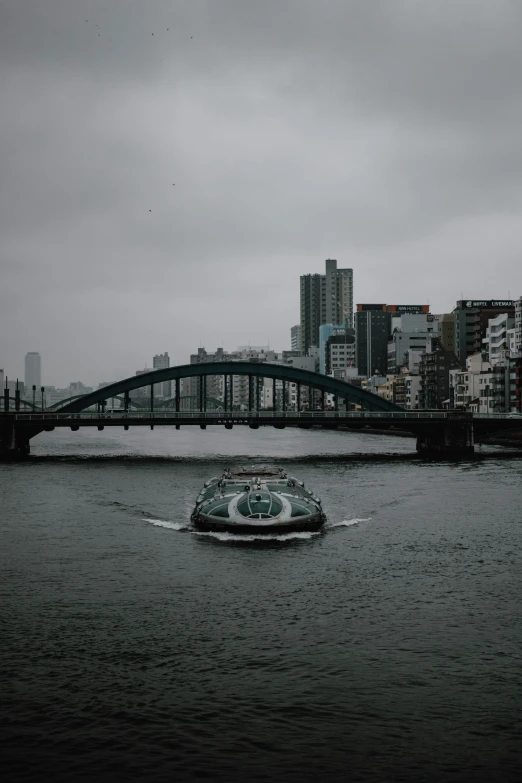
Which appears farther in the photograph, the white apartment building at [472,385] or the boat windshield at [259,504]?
the white apartment building at [472,385]

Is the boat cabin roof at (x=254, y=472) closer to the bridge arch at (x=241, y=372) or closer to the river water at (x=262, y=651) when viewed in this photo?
the river water at (x=262, y=651)

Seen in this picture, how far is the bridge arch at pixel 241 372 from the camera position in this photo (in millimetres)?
113500

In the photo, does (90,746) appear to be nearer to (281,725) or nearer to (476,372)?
(281,725)

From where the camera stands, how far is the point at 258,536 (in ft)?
147

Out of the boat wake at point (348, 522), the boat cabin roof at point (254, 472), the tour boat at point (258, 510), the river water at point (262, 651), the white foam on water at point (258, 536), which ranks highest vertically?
the boat cabin roof at point (254, 472)

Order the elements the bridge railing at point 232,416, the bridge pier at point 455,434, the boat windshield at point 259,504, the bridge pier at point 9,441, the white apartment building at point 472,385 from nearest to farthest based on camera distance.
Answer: the boat windshield at point 259,504
the bridge pier at point 9,441
the bridge railing at point 232,416
the bridge pier at point 455,434
the white apartment building at point 472,385

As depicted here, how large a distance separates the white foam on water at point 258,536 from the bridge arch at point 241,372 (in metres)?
67.1

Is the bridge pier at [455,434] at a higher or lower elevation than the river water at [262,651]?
higher

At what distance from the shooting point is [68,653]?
941 inches

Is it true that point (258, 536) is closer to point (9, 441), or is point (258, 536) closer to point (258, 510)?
point (258, 510)

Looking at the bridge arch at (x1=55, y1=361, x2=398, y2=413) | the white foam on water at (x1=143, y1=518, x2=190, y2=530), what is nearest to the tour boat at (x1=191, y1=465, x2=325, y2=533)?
the white foam on water at (x1=143, y1=518, x2=190, y2=530)

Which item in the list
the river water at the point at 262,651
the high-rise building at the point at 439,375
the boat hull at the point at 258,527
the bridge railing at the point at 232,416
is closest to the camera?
the river water at the point at 262,651

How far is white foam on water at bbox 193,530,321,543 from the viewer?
44.1 meters

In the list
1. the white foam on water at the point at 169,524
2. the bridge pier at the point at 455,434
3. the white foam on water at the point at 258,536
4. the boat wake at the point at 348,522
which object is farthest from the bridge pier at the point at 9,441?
the boat wake at the point at 348,522
